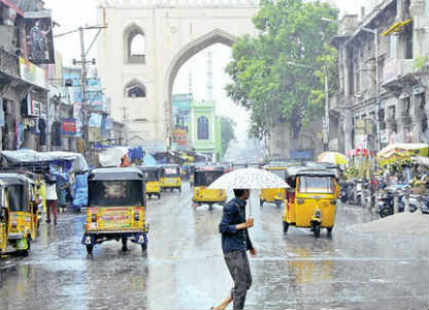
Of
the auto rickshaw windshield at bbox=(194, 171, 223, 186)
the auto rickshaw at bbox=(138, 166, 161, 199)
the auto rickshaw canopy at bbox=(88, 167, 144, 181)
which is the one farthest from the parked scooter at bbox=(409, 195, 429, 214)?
the auto rickshaw at bbox=(138, 166, 161, 199)

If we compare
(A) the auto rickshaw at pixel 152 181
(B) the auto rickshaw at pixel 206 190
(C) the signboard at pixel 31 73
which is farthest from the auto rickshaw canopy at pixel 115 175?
(A) the auto rickshaw at pixel 152 181

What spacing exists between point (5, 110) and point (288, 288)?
987 inches

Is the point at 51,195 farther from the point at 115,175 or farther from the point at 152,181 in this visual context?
the point at 152,181

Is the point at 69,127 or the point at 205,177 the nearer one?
the point at 205,177

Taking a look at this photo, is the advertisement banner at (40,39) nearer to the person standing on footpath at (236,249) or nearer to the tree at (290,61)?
the tree at (290,61)

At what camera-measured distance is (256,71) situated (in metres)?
59.8

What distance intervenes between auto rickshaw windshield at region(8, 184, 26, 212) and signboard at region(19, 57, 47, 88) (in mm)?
15507

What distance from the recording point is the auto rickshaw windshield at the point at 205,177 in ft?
118

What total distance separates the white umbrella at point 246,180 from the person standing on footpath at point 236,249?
620 mm

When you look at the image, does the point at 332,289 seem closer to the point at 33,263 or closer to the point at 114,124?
the point at 33,263

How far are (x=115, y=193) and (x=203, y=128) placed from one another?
109m

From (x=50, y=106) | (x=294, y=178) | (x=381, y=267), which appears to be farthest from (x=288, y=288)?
(x=50, y=106)

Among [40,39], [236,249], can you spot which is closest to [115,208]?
[236,249]

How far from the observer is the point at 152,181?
1845 inches
